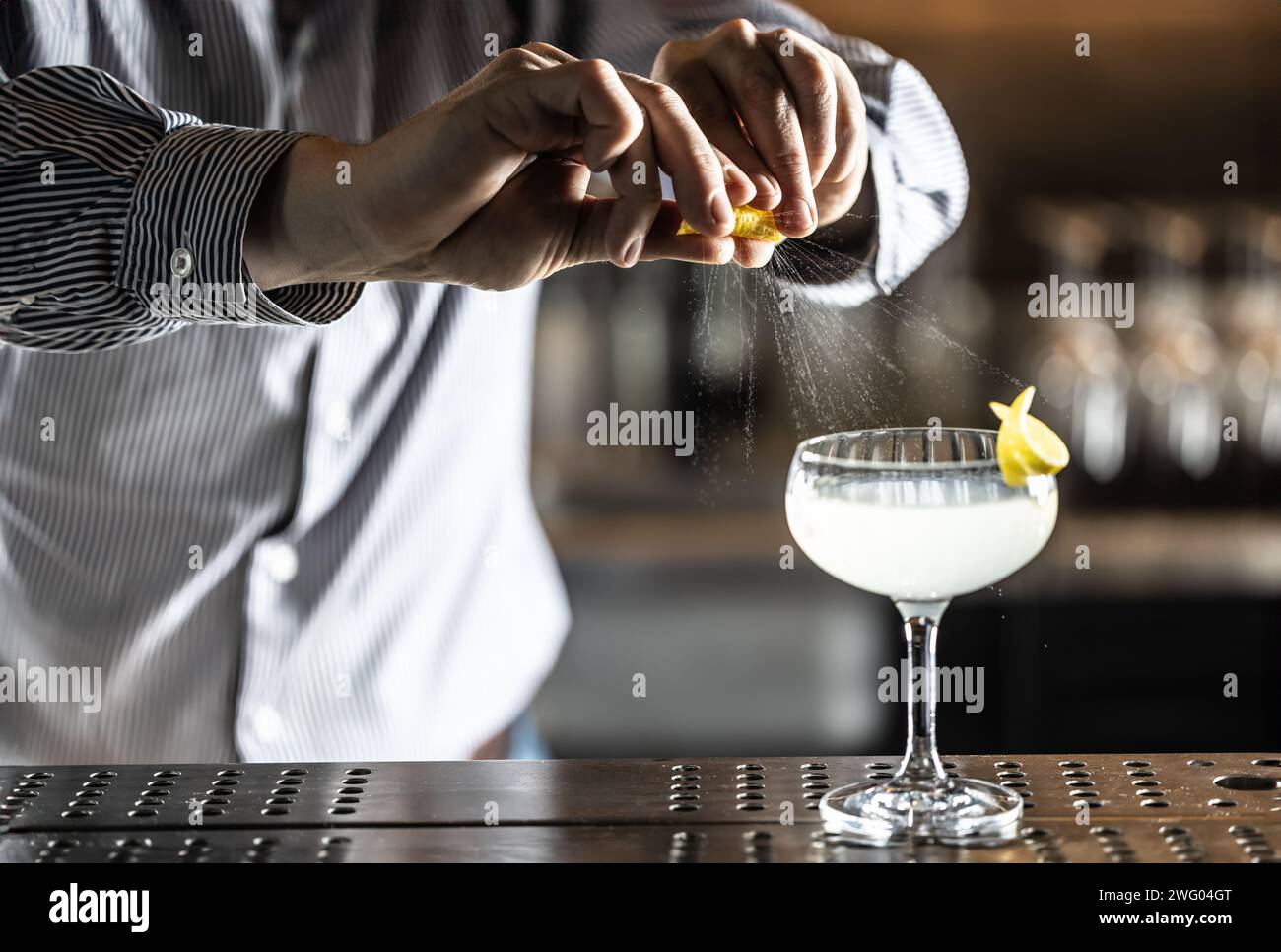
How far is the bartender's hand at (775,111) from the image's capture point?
102 cm

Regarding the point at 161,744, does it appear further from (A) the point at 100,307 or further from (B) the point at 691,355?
(B) the point at 691,355

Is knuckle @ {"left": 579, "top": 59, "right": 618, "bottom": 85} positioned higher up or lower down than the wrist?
higher up

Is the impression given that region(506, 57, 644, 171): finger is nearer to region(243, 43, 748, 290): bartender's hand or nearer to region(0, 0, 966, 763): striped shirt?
region(243, 43, 748, 290): bartender's hand

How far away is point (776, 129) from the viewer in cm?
102

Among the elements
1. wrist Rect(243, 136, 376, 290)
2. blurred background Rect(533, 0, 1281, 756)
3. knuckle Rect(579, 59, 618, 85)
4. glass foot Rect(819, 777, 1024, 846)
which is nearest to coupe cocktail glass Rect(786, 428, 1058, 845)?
glass foot Rect(819, 777, 1024, 846)

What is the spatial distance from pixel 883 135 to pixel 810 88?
54 cm

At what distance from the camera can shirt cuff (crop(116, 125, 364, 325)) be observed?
3.48 ft

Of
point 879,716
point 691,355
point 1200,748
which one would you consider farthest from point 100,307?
point 1200,748

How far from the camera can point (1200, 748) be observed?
9.12 ft

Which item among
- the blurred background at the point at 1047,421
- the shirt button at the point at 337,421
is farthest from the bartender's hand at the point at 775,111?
the blurred background at the point at 1047,421

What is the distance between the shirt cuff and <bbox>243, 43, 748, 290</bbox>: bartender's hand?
0.03 m

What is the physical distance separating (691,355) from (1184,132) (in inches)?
44.3

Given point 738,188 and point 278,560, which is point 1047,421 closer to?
point 278,560
